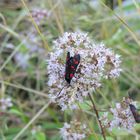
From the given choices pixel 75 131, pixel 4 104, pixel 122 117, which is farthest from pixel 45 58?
pixel 122 117

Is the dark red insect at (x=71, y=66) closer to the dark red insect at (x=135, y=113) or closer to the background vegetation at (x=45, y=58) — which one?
the dark red insect at (x=135, y=113)

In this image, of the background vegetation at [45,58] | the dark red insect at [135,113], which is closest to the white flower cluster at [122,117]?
the dark red insect at [135,113]

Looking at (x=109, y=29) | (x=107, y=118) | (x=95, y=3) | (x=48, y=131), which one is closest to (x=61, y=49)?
(x=107, y=118)

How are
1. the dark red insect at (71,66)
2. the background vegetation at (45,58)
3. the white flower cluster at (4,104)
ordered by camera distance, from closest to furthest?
the dark red insect at (71,66) < the white flower cluster at (4,104) < the background vegetation at (45,58)

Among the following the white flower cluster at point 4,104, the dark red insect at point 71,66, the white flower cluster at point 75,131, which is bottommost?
the white flower cluster at point 75,131

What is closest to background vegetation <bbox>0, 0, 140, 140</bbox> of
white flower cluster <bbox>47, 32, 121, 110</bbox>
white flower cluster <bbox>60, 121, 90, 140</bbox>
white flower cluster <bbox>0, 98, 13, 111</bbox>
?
white flower cluster <bbox>0, 98, 13, 111</bbox>

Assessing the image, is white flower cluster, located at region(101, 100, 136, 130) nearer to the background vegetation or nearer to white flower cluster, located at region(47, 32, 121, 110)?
white flower cluster, located at region(47, 32, 121, 110)

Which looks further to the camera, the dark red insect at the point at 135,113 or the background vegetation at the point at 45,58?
the background vegetation at the point at 45,58
